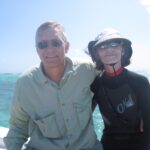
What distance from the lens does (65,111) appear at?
2977 millimetres

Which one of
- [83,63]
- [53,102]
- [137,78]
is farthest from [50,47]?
[137,78]

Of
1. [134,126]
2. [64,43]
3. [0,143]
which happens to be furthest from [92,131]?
[0,143]

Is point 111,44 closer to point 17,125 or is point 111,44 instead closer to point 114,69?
point 114,69

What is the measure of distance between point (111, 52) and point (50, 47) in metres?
0.55

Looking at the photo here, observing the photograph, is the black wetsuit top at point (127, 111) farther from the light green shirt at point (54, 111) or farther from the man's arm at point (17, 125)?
the man's arm at point (17, 125)

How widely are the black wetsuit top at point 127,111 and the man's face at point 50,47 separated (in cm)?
48

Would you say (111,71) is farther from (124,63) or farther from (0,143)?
(0,143)

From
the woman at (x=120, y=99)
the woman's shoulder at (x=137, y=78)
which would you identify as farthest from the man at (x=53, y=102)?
the woman's shoulder at (x=137, y=78)

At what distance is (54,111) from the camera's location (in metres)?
2.99

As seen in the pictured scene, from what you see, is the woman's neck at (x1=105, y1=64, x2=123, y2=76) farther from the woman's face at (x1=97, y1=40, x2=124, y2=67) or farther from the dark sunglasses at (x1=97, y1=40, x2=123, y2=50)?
the dark sunglasses at (x1=97, y1=40, x2=123, y2=50)

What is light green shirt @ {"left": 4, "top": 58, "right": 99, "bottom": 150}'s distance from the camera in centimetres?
299

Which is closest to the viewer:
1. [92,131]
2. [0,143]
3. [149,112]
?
[149,112]

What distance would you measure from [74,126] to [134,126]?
0.54 meters

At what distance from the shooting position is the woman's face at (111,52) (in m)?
2.93
